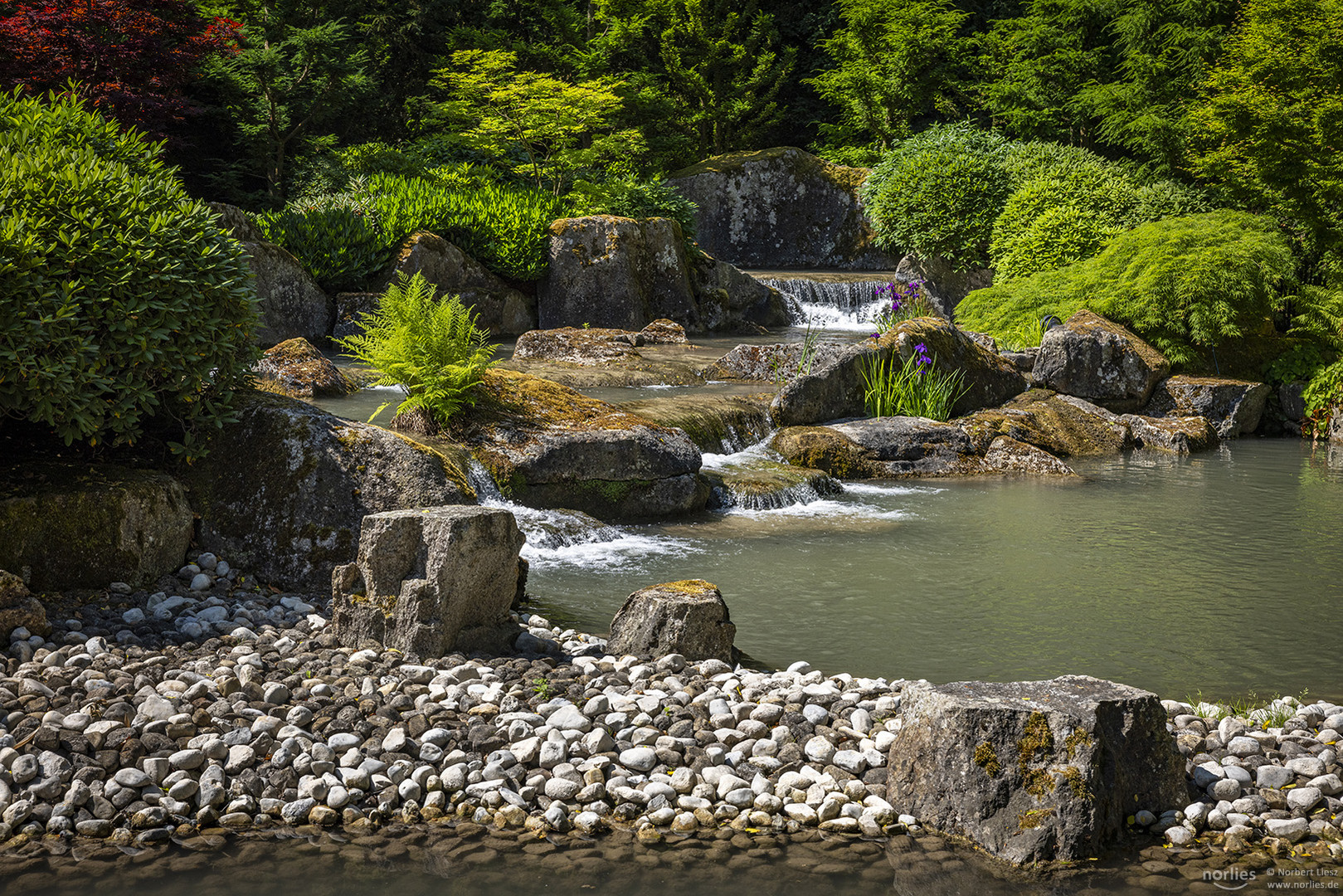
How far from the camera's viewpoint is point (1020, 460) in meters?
9.83

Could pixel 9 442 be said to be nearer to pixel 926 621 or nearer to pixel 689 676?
Result: pixel 689 676

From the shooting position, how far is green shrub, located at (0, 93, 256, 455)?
4527 millimetres

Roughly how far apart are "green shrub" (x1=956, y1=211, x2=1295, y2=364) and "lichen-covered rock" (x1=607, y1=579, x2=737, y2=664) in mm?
10170

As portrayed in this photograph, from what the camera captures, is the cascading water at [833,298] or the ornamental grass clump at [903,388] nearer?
the ornamental grass clump at [903,388]

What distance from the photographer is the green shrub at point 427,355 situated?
7414mm

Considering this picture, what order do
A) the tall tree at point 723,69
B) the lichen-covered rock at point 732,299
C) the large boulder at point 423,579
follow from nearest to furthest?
1. the large boulder at point 423,579
2. the lichen-covered rock at point 732,299
3. the tall tree at point 723,69

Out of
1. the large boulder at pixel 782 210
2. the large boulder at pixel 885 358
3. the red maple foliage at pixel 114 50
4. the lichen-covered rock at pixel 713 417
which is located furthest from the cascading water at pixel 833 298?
the red maple foliage at pixel 114 50

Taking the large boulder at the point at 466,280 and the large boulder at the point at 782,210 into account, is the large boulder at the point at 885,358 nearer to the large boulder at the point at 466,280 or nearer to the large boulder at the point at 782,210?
the large boulder at the point at 466,280

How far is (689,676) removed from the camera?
431 cm

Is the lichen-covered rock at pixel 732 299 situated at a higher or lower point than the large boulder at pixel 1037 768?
higher

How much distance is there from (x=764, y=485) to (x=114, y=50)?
11.5 metres

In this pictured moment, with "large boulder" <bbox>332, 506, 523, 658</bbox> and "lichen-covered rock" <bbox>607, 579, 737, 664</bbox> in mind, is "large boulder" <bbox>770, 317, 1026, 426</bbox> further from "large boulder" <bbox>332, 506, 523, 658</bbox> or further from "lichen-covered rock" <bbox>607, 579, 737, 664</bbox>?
"large boulder" <bbox>332, 506, 523, 658</bbox>

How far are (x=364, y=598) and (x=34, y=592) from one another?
5.27ft

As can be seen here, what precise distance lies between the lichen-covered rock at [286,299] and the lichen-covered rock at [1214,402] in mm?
11106
